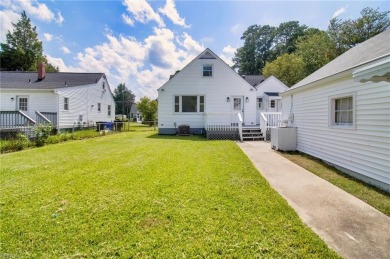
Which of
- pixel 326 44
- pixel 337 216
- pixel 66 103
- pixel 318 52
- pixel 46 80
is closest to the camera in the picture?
pixel 337 216

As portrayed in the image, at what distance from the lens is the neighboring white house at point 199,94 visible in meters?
14.2

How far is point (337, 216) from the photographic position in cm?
303

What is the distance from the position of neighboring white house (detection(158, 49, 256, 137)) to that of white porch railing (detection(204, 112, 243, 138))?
0.08m

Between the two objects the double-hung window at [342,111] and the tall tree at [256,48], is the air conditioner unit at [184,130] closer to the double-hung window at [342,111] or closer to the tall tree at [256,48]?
the double-hung window at [342,111]

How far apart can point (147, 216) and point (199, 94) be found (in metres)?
12.1

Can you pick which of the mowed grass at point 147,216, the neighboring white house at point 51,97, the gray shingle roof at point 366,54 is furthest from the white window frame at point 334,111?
the neighboring white house at point 51,97

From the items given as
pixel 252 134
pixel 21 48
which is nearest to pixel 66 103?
pixel 252 134

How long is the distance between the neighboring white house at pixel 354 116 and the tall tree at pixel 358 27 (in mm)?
23872

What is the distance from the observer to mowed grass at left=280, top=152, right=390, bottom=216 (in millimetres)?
3596

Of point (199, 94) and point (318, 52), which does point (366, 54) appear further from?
point (318, 52)

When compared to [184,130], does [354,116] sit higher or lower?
higher

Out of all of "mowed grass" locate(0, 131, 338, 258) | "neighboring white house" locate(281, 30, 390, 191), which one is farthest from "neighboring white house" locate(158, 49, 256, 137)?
"mowed grass" locate(0, 131, 338, 258)

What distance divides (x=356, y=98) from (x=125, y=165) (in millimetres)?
6728

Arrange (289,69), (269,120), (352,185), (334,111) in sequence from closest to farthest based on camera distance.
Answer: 1. (352,185)
2. (334,111)
3. (269,120)
4. (289,69)
